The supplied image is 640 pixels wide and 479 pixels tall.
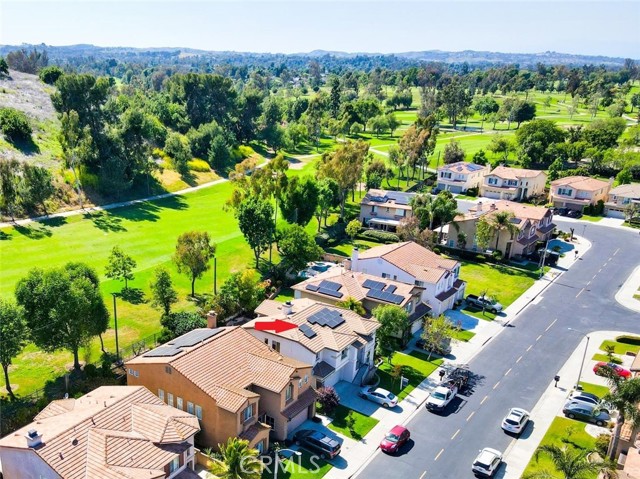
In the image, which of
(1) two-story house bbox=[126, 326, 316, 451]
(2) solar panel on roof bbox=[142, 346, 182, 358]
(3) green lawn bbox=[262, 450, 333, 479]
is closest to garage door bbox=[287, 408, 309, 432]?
(1) two-story house bbox=[126, 326, 316, 451]

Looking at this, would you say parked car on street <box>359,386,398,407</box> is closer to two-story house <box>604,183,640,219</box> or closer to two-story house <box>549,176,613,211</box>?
two-story house <box>549,176,613,211</box>

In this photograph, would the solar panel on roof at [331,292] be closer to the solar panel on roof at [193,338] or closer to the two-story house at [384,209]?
the solar panel on roof at [193,338]

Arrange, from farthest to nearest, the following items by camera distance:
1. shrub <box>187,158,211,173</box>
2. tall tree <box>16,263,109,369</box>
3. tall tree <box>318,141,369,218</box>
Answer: shrub <box>187,158,211,173</box> < tall tree <box>318,141,369,218</box> < tall tree <box>16,263,109,369</box>

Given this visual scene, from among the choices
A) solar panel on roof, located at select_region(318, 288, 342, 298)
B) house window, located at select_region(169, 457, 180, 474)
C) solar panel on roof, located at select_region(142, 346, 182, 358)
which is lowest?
house window, located at select_region(169, 457, 180, 474)

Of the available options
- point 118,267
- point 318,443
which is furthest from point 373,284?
point 118,267

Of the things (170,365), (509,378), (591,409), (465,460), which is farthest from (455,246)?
(170,365)

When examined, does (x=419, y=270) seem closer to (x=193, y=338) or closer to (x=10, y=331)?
(x=193, y=338)

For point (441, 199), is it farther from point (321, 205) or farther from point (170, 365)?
point (170, 365)
